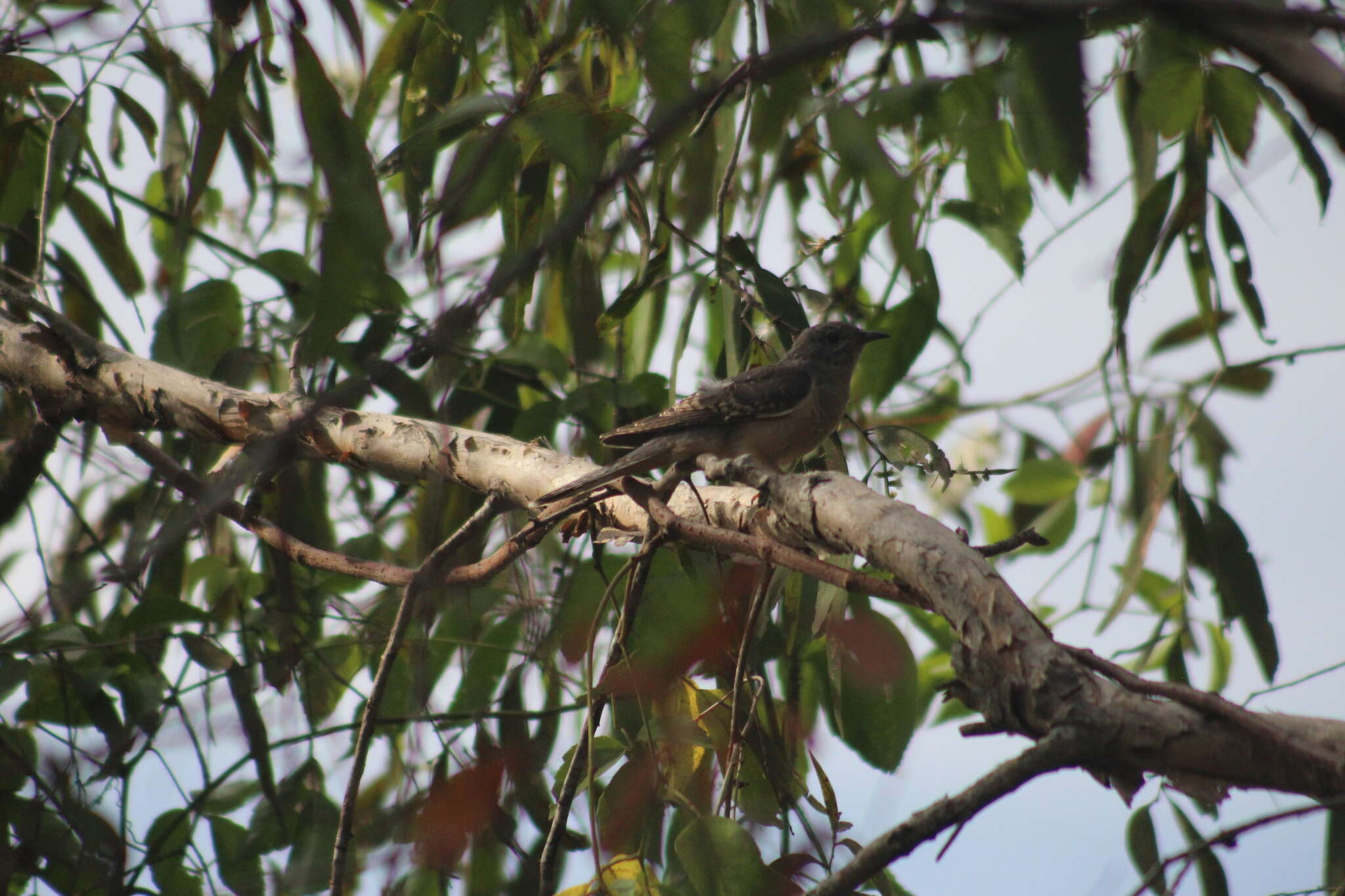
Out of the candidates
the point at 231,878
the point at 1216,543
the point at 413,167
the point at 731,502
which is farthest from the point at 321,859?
the point at 1216,543

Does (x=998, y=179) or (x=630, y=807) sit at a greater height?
(x=998, y=179)

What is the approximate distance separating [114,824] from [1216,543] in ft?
10.1

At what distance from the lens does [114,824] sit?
2.80 meters

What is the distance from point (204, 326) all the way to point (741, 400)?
66.5 inches

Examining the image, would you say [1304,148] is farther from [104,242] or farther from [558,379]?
[104,242]

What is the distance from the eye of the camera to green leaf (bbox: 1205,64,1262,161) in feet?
8.22

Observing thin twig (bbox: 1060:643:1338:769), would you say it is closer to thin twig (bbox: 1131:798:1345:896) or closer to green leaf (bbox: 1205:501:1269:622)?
thin twig (bbox: 1131:798:1345:896)

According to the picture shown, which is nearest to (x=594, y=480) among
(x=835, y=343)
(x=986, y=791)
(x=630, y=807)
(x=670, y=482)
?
(x=670, y=482)

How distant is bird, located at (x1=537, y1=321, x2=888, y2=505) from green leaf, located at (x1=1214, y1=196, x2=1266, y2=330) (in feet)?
3.35

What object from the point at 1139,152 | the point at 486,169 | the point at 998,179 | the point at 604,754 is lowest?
the point at 604,754

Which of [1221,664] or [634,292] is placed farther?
[1221,664]

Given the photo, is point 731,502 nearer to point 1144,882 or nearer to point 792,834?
point 792,834

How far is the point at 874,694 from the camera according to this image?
2.51m

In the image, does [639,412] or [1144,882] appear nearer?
[1144,882]
